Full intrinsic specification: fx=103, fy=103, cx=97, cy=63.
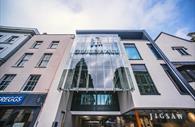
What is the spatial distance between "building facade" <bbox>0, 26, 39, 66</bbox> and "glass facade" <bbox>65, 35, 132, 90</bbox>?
7.10 metres

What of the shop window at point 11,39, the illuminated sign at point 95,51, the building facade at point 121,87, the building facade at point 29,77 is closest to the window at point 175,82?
the building facade at point 121,87

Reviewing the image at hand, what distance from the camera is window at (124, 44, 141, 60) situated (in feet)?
38.2

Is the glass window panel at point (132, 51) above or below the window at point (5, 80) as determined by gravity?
above

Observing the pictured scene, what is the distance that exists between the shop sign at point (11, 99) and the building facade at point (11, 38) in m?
4.51

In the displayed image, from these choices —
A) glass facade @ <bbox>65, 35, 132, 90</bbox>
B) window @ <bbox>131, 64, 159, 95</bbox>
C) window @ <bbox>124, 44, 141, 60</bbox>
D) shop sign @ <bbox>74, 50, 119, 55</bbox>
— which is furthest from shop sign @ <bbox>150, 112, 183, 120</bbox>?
shop sign @ <bbox>74, 50, 119, 55</bbox>

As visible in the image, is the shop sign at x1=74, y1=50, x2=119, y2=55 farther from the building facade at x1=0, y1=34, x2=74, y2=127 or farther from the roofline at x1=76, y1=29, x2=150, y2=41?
the roofline at x1=76, y1=29, x2=150, y2=41

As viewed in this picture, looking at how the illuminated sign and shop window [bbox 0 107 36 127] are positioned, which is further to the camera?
the illuminated sign

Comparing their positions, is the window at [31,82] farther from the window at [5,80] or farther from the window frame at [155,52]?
the window frame at [155,52]

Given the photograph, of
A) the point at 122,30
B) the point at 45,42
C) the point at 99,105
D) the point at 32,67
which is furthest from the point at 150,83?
the point at 45,42

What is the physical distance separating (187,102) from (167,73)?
295 centimetres

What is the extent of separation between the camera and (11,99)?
8578 millimetres

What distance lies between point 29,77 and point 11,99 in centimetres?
247

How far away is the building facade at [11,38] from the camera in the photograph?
11.9m

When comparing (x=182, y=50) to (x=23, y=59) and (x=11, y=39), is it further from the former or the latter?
(x=11, y=39)
